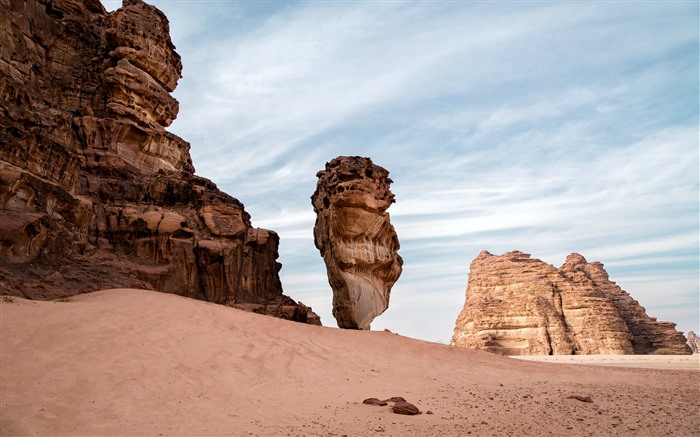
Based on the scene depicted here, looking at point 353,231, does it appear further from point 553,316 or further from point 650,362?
point 553,316

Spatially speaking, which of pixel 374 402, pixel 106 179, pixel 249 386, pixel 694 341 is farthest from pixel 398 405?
pixel 694 341

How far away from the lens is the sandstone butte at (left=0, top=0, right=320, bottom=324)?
13.0 meters

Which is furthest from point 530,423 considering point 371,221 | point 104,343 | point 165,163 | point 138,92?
point 138,92

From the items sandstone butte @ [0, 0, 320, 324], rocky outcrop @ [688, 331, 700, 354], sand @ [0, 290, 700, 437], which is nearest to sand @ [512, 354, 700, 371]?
sand @ [0, 290, 700, 437]

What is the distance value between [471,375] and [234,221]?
538 inches

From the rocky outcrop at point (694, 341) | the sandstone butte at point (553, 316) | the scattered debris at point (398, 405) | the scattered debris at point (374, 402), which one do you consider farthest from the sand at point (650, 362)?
the rocky outcrop at point (694, 341)

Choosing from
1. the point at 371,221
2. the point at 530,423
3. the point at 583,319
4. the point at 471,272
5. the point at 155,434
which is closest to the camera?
the point at 155,434

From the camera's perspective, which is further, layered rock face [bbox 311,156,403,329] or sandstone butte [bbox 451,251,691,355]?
sandstone butte [bbox 451,251,691,355]

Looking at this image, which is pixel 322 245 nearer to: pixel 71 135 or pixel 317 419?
pixel 71 135

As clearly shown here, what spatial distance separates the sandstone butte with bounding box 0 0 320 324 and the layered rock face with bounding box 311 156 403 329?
7.69 feet

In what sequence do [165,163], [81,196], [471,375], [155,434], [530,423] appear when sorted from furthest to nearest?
[165,163] < [81,196] < [471,375] < [530,423] < [155,434]

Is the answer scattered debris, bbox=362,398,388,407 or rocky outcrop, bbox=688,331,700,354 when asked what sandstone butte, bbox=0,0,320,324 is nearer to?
scattered debris, bbox=362,398,388,407

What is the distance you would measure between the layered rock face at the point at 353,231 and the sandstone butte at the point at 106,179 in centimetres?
234

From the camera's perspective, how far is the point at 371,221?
21453 millimetres
